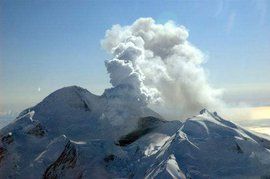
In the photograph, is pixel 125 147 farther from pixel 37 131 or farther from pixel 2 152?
pixel 2 152

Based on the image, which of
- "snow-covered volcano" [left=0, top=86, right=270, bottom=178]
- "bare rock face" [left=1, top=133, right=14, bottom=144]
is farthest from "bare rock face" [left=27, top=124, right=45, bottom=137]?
"bare rock face" [left=1, top=133, right=14, bottom=144]

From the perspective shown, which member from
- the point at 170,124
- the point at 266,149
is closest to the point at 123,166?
Answer: the point at 170,124

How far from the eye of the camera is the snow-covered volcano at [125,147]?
150125 millimetres

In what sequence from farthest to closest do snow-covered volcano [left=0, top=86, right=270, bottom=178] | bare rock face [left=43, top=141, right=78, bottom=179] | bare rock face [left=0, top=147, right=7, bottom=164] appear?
bare rock face [left=0, top=147, right=7, bottom=164], bare rock face [left=43, top=141, right=78, bottom=179], snow-covered volcano [left=0, top=86, right=270, bottom=178]

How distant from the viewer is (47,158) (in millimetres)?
171375

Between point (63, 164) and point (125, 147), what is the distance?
24.1m

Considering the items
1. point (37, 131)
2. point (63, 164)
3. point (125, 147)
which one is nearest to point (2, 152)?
point (37, 131)

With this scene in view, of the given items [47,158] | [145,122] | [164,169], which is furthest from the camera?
[145,122]

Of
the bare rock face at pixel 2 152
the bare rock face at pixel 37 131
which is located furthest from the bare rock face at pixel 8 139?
A: the bare rock face at pixel 37 131

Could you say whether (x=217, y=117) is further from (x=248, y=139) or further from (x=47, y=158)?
(x=47, y=158)

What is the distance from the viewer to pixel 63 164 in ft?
550

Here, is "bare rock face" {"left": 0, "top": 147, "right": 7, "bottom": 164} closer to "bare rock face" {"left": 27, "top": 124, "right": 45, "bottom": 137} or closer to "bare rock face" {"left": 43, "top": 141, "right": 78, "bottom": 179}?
"bare rock face" {"left": 27, "top": 124, "right": 45, "bottom": 137}

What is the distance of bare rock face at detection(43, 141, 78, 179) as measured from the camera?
165 meters

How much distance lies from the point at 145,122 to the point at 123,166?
38.0 metres
